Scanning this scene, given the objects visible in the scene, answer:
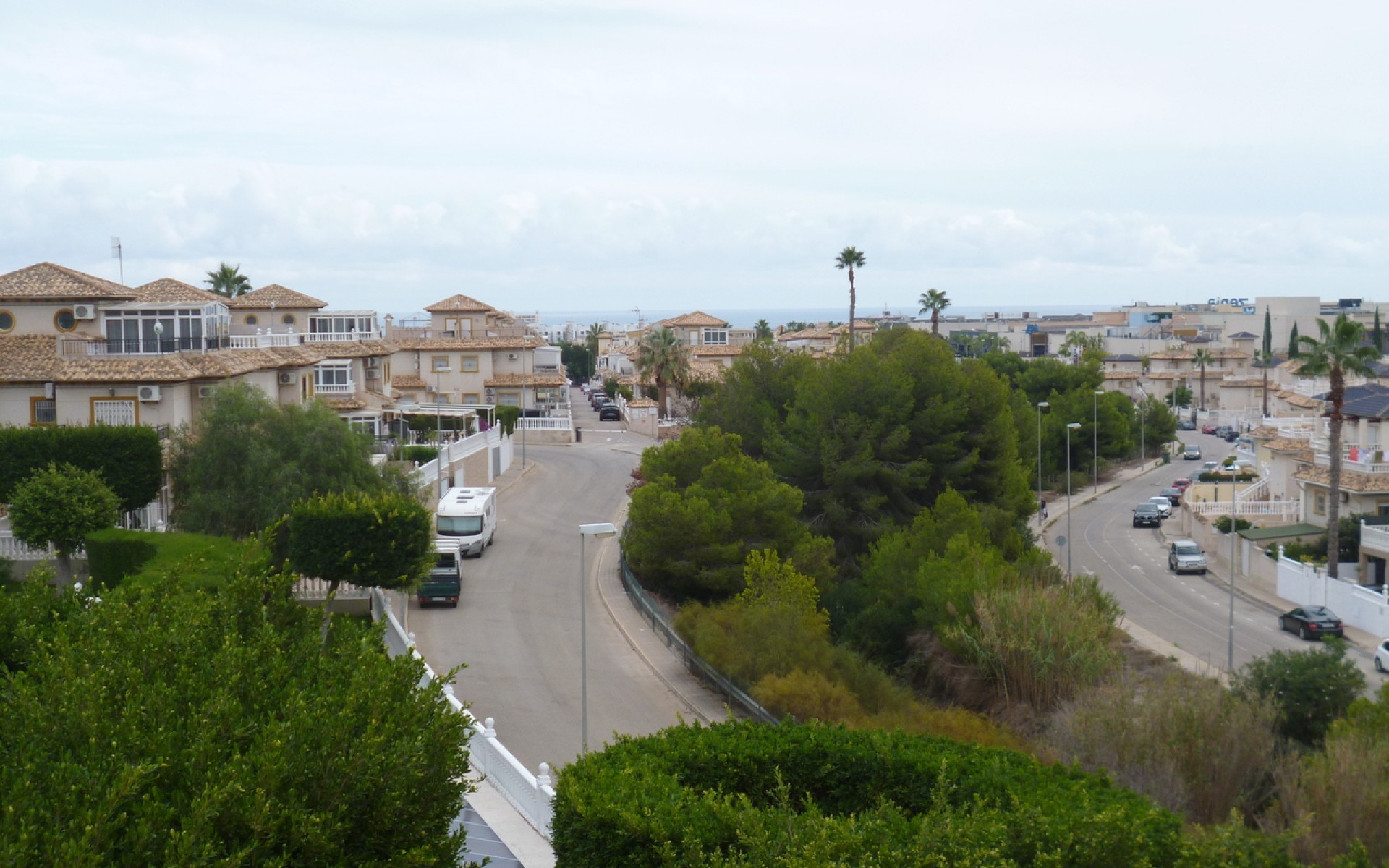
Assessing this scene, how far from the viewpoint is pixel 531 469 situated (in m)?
63.1

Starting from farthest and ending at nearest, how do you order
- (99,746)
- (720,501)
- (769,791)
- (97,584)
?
(720,501) → (97,584) → (769,791) → (99,746)

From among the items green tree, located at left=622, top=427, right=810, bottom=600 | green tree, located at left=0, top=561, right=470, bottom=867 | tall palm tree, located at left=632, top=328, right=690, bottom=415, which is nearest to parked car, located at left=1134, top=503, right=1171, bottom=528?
green tree, located at left=622, top=427, right=810, bottom=600

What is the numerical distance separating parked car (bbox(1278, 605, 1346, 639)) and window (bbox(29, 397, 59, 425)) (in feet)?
127

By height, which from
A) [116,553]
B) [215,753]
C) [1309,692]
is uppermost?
[215,753]

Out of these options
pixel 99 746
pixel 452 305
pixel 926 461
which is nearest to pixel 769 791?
pixel 99 746

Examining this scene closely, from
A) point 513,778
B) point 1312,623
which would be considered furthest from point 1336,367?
point 513,778

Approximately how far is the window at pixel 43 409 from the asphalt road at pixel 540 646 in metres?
12.1

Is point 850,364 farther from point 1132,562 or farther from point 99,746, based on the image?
point 99,746

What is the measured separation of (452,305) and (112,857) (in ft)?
248

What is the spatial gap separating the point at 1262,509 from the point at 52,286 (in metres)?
49.4

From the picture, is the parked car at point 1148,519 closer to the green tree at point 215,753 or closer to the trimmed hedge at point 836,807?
the trimmed hedge at point 836,807

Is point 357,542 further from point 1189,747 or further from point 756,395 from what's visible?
point 756,395

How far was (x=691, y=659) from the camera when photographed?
31.6m

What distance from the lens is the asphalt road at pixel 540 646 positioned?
26672mm
